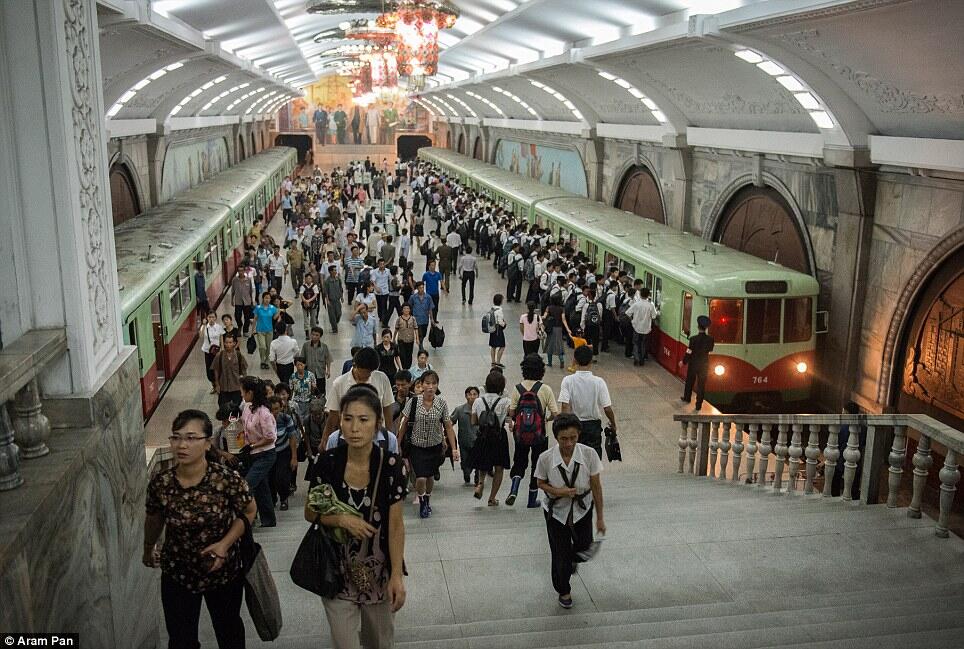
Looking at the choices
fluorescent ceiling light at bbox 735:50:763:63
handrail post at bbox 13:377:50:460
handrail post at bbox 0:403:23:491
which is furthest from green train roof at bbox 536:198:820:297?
handrail post at bbox 0:403:23:491

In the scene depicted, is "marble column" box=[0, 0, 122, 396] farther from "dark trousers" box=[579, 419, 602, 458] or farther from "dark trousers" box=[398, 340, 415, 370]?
"dark trousers" box=[398, 340, 415, 370]

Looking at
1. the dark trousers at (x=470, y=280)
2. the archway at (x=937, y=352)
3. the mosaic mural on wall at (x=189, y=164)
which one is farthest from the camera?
the mosaic mural on wall at (x=189, y=164)

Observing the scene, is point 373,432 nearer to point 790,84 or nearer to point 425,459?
point 425,459

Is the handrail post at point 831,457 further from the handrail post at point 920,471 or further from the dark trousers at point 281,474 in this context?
the dark trousers at point 281,474

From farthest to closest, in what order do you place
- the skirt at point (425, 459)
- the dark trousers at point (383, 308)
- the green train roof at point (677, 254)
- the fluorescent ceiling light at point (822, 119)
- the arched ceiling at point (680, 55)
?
the dark trousers at point (383, 308) < the fluorescent ceiling light at point (822, 119) < the green train roof at point (677, 254) < the arched ceiling at point (680, 55) < the skirt at point (425, 459)

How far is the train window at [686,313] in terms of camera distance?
13780 mm

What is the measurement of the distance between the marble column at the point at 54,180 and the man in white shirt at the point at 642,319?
10954 millimetres

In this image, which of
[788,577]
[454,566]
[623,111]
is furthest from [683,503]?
[623,111]

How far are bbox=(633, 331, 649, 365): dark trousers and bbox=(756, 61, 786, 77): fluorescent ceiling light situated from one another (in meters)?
4.50

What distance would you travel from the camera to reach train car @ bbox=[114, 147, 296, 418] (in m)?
11.9

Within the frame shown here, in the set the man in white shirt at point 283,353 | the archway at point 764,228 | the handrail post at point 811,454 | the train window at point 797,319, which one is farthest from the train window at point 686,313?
the handrail post at point 811,454

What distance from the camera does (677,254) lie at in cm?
1553

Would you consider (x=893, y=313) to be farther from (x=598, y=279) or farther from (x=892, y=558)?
(x=892, y=558)

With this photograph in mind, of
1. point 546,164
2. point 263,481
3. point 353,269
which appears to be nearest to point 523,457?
point 263,481
